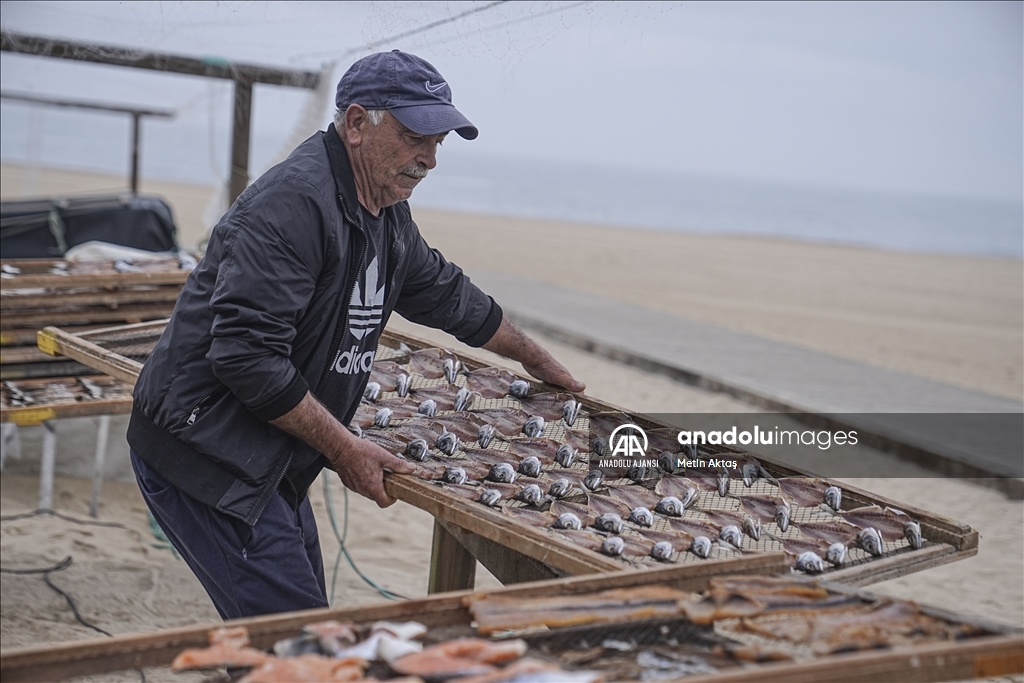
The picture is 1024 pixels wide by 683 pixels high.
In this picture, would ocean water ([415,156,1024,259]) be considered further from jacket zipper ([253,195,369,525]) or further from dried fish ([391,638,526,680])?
dried fish ([391,638,526,680])

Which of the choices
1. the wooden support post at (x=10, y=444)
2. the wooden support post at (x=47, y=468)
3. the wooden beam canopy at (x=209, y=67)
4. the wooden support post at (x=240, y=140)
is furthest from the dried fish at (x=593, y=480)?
the wooden support post at (x=240, y=140)

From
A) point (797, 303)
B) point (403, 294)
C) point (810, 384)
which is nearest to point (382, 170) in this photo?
point (403, 294)

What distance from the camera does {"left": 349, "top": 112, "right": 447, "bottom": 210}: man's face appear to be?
2.53 m

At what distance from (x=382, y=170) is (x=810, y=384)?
279 inches

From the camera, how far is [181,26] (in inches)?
222

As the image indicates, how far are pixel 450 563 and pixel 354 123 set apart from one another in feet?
5.36

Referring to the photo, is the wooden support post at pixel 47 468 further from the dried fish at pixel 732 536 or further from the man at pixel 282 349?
the dried fish at pixel 732 536

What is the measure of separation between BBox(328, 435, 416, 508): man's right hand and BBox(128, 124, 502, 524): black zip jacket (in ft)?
0.43

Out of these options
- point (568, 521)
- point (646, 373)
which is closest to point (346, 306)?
point (568, 521)

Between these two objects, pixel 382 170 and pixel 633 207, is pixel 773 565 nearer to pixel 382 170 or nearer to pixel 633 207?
pixel 382 170

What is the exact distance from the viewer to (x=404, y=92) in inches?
97.0

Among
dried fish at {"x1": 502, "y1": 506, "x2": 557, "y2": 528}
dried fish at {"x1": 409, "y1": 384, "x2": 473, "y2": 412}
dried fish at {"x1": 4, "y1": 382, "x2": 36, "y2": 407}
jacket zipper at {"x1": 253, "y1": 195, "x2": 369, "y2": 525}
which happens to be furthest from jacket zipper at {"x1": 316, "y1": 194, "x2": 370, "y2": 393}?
dried fish at {"x1": 4, "y1": 382, "x2": 36, "y2": 407}

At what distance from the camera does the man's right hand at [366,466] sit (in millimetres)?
2529

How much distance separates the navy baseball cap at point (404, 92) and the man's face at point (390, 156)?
43mm
